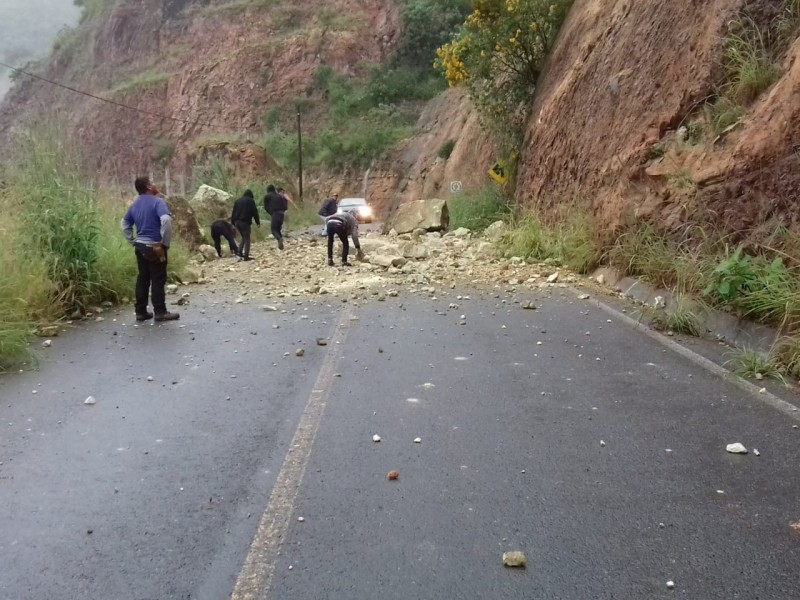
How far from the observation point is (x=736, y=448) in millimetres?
4098

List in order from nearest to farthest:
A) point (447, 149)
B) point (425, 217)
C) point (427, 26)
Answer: point (425, 217)
point (447, 149)
point (427, 26)

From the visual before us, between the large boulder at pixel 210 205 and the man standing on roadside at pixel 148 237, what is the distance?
1278 cm

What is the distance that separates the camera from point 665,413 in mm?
4793

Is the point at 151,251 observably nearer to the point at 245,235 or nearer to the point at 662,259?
the point at 662,259

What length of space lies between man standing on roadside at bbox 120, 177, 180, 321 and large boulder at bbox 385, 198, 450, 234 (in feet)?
41.0

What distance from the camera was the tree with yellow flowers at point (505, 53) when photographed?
17.7 metres

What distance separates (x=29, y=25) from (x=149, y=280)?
105017mm

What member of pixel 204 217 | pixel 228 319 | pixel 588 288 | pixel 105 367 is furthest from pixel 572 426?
pixel 204 217

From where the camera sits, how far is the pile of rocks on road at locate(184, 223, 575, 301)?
1080 cm

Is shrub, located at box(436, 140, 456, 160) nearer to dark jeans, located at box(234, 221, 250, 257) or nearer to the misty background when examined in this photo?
dark jeans, located at box(234, 221, 250, 257)

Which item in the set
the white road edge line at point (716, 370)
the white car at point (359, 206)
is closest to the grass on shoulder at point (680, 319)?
the white road edge line at point (716, 370)

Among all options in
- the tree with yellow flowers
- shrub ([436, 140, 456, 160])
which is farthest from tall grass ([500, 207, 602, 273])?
A: shrub ([436, 140, 456, 160])

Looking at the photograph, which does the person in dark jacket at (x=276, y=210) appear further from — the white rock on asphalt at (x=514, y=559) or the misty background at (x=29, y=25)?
the misty background at (x=29, y=25)

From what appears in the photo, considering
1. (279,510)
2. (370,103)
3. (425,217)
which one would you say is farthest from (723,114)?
(370,103)
